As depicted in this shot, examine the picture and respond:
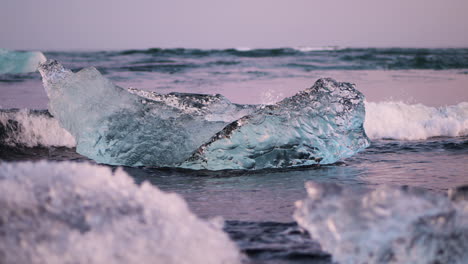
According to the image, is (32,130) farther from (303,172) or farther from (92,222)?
(92,222)

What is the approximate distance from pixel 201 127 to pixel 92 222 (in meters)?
2.66

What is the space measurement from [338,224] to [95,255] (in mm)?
823

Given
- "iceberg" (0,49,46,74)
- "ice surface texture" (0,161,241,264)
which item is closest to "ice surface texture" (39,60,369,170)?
"ice surface texture" (0,161,241,264)

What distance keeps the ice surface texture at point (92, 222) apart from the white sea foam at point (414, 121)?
427 centimetres

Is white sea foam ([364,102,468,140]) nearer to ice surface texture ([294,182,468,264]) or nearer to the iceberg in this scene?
ice surface texture ([294,182,468,264])

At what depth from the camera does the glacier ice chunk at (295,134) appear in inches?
154

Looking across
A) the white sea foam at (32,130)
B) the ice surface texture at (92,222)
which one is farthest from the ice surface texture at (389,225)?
the white sea foam at (32,130)

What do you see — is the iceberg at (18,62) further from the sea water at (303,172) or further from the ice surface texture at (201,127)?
the ice surface texture at (201,127)

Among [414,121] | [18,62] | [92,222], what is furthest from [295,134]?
[18,62]

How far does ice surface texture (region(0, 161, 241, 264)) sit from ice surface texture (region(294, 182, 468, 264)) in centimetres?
38

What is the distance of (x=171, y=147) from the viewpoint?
4152 mm

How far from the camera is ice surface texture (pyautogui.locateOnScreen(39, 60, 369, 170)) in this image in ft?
12.9

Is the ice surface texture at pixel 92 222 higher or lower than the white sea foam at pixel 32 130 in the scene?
higher

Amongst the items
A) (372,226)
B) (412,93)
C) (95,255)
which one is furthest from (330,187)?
(412,93)
